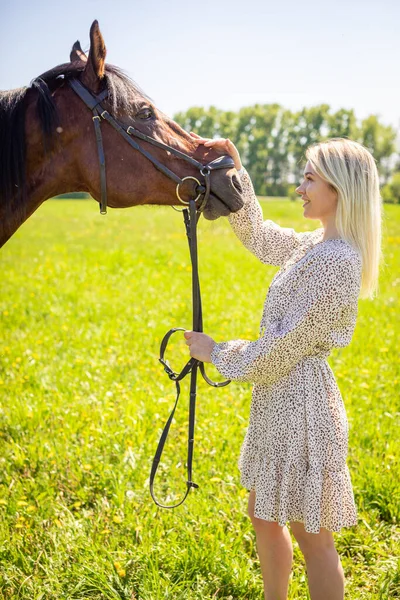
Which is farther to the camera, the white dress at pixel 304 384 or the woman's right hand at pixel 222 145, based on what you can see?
the woman's right hand at pixel 222 145

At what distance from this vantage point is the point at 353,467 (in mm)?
3262

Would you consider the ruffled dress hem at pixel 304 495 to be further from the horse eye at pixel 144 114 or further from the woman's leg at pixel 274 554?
the horse eye at pixel 144 114

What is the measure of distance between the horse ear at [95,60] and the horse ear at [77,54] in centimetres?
16

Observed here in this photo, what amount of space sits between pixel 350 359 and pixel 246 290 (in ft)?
9.60

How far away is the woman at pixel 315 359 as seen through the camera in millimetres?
1878

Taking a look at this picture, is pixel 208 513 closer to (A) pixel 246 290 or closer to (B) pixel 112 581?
(B) pixel 112 581

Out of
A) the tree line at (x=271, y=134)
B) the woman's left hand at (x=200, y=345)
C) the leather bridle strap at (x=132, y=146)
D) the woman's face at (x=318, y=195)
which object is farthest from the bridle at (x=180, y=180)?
the tree line at (x=271, y=134)

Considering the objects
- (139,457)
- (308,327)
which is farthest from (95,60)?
(139,457)

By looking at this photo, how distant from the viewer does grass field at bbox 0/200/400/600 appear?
2469 mm

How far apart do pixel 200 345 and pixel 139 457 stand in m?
1.61

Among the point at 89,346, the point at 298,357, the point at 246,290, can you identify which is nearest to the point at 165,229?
the point at 246,290

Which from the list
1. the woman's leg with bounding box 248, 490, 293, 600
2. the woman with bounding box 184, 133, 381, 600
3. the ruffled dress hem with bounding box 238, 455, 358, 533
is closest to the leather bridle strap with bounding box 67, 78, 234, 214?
the woman with bounding box 184, 133, 381, 600

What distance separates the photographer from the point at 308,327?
1870 mm

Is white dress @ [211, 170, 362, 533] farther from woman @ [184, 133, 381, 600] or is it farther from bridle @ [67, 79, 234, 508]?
bridle @ [67, 79, 234, 508]
